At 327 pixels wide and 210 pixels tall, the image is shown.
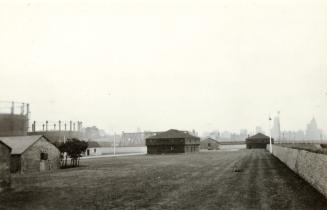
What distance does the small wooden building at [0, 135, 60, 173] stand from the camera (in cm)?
3650

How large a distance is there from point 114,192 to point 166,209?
6.34 m

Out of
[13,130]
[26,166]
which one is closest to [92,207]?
[26,166]

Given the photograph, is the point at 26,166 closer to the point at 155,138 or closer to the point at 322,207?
the point at 322,207

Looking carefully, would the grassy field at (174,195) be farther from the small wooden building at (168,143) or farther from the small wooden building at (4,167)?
the small wooden building at (168,143)

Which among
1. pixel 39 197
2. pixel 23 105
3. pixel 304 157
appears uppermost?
pixel 23 105

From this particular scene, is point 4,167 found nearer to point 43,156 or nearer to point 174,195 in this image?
point 174,195

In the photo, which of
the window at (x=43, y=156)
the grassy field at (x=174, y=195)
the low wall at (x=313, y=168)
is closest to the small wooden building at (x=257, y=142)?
the window at (x=43, y=156)

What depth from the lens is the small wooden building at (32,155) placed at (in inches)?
1437

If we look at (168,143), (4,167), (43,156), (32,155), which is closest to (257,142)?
(168,143)

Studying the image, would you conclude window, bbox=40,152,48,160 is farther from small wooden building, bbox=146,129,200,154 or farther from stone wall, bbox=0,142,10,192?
small wooden building, bbox=146,129,200,154

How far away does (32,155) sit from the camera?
126 ft

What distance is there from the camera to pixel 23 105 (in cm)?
8119

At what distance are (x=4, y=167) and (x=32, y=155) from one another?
14.9 metres

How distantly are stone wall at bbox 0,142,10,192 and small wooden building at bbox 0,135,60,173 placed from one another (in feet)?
42.0
